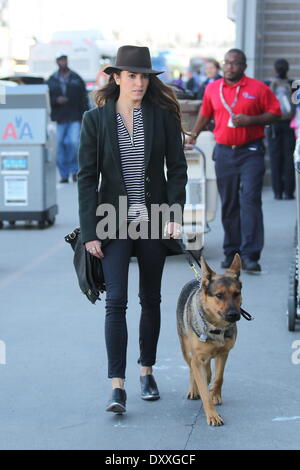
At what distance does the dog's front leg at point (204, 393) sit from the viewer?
518 cm

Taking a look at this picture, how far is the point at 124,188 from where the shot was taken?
5395 mm

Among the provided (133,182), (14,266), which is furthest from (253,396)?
(14,266)

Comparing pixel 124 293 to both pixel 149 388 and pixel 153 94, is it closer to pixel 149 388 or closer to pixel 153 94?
pixel 149 388

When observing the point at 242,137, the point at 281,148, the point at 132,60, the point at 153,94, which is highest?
the point at 132,60

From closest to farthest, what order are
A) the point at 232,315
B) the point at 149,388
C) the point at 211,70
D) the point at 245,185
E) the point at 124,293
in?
the point at 232,315
the point at 124,293
the point at 149,388
the point at 245,185
the point at 211,70

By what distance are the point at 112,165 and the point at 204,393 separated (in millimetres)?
1277

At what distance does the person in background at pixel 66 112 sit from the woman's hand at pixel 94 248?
39.6ft

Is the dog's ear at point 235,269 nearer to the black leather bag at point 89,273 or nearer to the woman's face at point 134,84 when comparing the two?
the black leather bag at point 89,273

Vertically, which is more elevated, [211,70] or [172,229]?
[211,70]

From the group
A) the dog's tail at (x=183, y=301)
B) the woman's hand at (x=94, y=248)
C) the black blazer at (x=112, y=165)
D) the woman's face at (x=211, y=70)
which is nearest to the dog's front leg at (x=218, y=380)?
the dog's tail at (x=183, y=301)
